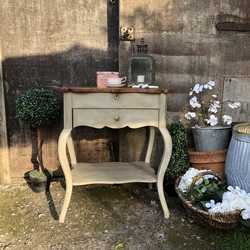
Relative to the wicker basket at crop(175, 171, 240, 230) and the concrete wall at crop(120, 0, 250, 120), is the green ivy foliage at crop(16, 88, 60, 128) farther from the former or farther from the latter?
the wicker basket at crop(175, 171, 240, 230)

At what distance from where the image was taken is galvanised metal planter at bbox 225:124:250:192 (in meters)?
2.08

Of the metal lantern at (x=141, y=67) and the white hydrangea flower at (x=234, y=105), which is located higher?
the metal lantern at (x=141, y=67)

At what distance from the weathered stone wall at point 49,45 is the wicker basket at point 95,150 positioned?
0.49 meters

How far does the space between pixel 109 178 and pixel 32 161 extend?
2.97 ft

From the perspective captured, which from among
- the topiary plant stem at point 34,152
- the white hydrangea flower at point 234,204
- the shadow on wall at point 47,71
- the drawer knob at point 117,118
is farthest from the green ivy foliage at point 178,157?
the topiary plant stem at point 34,152

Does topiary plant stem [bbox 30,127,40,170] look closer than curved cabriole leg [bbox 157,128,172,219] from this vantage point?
No

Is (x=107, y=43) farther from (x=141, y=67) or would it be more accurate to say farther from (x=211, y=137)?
(x=211, y=137)

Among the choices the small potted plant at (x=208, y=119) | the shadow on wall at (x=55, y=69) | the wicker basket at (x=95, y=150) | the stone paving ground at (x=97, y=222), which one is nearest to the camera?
the stone paving ground at (x=97, y=222)

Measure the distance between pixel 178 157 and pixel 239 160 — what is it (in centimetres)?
45

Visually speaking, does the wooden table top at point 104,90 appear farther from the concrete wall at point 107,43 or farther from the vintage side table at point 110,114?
the concrete wall at point 107,43

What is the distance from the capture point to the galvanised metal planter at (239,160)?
208cm

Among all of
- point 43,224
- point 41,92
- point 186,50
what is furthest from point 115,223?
point 186,50

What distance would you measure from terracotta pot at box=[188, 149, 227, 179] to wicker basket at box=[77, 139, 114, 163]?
0.74 metres

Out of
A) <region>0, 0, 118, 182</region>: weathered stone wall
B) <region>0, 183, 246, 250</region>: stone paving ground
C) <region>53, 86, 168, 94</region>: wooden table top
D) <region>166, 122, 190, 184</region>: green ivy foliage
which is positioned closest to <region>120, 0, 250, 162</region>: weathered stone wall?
<region>0, 0, 118, 182</region>: weathered stone wall
